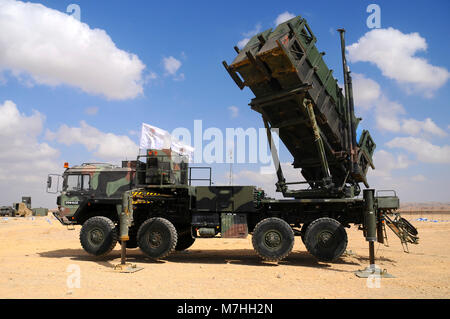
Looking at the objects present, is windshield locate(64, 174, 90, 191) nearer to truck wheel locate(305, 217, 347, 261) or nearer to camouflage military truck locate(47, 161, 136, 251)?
camouflage military truck locate(47, 161, 136, 251)

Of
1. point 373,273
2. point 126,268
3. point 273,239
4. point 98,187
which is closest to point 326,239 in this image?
point 273,239

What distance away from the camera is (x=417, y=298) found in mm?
5926

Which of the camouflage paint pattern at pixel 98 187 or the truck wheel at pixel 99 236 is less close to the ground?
the camouflage paint pattern at pixel 98 187

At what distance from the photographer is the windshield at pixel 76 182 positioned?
11.4 metres

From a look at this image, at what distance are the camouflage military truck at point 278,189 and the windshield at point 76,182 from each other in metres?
0.03

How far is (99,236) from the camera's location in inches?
419

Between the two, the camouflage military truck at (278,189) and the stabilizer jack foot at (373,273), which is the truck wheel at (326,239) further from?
the stabilizer jack foot at (373,273)

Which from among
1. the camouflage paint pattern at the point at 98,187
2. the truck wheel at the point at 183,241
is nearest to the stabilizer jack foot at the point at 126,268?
the camouflage paint pattern at the point at 98,187

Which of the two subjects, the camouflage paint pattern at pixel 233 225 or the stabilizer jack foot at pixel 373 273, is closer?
the stabilizer jack foot at pixel 373 273

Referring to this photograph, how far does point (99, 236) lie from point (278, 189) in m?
5.86

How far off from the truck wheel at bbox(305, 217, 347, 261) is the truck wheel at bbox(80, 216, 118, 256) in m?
5.96

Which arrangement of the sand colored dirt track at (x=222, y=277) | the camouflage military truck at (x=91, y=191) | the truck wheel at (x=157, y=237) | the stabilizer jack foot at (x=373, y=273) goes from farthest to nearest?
the camouflage military truck at (x=91, y=191) → the truck wheel at (x=157, y=237) → the stabilizer jack foot at (x=373, y=273) → the sand colored dirt track at (x=222, y=277)

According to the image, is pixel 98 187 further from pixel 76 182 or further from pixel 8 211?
pixel 8 211
